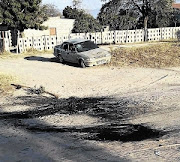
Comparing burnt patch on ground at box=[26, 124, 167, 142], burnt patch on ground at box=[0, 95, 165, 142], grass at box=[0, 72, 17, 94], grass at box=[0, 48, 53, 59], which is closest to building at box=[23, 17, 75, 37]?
grass at box=[0, 48, 53, 59]

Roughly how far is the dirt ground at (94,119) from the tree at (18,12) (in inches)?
679

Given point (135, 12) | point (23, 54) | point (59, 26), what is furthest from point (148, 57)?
point (59, 26)

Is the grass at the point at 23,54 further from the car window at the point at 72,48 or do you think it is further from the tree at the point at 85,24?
the tree at the point at 85,24

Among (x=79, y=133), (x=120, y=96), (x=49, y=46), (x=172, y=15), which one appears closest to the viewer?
(x=79, y=133)

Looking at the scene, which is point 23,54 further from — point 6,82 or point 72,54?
point 6,82

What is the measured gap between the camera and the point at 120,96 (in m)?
10.1

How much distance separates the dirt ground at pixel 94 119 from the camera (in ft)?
18.0

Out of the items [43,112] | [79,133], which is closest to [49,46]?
[43,112]

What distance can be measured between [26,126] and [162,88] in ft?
18.3

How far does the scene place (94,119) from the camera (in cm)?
768

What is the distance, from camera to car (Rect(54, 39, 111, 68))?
1712 centimetres

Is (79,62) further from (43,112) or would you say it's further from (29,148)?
(29,148)

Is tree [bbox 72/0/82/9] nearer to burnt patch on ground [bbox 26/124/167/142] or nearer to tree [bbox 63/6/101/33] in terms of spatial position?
tree [bbox 63/6/101/33]

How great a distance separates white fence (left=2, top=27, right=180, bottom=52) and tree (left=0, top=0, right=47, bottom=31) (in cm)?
401
